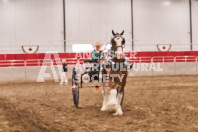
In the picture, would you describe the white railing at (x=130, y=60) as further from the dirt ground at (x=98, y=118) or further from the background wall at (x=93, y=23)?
the dirt ground at (x=98, y=118)

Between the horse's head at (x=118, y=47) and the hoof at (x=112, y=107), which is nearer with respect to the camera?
the horse's head at (x=118, y=47)

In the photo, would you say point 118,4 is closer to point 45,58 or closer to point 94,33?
point 94,33

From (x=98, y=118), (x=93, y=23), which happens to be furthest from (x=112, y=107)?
(x=93, y=23)

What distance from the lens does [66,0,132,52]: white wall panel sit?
26.9 metres

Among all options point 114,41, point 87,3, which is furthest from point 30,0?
point 114,41

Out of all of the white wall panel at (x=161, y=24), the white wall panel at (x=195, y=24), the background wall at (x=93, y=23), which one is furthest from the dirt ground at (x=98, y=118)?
the white wall panel at (x=195, y=24)

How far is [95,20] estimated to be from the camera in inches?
1086

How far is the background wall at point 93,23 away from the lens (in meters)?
26.0

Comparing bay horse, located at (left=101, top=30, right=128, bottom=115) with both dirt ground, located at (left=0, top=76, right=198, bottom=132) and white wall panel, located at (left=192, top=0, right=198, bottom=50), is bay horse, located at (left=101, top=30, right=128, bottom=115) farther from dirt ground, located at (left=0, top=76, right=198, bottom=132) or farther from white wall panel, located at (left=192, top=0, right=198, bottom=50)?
white wall panel, located at (left=192, top=0, right=198, bottom=50)

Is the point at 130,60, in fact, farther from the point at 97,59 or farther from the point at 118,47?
the point at 118,47

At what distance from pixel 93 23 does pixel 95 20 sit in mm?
344

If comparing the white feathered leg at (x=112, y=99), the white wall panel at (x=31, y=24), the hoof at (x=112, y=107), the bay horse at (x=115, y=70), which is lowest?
the hoof at (x=112, y=107)

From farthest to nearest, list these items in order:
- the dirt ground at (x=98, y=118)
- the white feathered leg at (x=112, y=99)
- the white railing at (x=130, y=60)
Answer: the white railing at (x=130, y=60) → the white feathered leg at (x=112, y=99) → the dirt ground at (x=98, y=118)

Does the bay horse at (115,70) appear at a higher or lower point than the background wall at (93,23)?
lower
